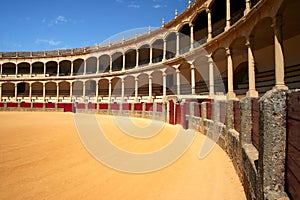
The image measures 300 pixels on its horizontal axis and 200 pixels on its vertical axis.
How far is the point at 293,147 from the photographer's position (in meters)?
1.60

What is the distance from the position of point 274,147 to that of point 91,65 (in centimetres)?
3341

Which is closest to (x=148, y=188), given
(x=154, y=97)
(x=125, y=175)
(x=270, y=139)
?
(x=125, y=175)

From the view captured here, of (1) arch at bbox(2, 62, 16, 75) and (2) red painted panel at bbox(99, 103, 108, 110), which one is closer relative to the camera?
(2) red painted panel at bbox(99, 103, 108, 110)

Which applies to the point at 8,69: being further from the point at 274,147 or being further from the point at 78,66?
the point at 274,147

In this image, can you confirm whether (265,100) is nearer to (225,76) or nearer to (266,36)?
(266,36)

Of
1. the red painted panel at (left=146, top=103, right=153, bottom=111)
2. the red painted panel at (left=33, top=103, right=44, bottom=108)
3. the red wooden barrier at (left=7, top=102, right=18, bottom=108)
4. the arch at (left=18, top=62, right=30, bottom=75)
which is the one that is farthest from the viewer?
the arch at (left=18, top=62, right=30, bottom=75)

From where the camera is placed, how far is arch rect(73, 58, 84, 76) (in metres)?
33.1

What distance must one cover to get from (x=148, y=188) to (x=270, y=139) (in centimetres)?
221

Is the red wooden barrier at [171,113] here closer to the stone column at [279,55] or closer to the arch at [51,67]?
the stone column at [279,55]

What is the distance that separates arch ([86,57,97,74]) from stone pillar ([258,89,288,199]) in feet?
106

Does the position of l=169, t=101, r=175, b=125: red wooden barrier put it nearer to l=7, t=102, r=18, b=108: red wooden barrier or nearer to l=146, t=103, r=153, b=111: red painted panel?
l=146, t=103, r=153, b=111: red painted panel

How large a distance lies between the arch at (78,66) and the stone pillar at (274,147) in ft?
108

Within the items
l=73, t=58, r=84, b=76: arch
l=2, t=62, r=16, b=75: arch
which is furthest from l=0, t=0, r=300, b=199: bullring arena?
l=2, t=62, r=16, b=75: arch

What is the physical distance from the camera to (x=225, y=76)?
653 inches
